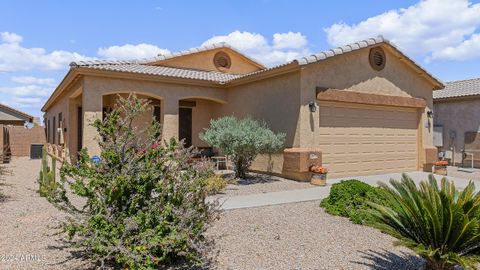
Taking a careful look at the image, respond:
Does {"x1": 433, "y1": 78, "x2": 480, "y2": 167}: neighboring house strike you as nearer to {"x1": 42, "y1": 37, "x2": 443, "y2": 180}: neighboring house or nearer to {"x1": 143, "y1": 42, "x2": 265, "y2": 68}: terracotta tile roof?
{"x1": 42, "y1": 37, "x2": 443, "y2": 180}: neighboring house

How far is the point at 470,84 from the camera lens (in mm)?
19547

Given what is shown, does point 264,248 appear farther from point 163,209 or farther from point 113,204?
point 113,204

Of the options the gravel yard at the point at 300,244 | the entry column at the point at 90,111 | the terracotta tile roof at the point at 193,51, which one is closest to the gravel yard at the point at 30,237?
the gravel yard at the point at 300,244

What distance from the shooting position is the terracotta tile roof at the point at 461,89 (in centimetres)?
1783

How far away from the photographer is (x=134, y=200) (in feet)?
13.7

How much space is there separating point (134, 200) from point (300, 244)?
266cm

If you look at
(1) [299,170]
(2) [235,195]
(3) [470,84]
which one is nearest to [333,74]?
(1) [299,170]

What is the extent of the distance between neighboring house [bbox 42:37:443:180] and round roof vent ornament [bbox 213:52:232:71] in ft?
9.85

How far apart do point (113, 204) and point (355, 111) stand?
35.7ft

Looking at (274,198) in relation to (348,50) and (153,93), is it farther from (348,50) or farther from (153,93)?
(153,93)

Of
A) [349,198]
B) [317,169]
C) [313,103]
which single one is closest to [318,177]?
[317,169]

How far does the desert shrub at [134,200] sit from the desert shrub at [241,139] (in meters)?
6.66

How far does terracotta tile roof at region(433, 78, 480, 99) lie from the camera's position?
1783 cm

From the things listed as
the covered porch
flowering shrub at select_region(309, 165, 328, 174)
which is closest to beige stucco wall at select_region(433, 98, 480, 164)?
flowering shrub at select_region(309, 165, 328, 174)
